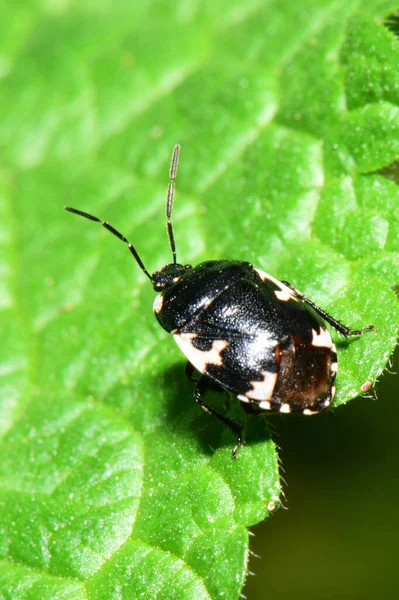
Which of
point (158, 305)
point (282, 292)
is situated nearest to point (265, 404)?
point (282, 292)

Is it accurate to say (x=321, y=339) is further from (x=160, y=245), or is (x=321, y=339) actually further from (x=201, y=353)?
(x=160, y=245)

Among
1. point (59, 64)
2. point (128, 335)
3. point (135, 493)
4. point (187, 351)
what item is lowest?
point (135, 493)

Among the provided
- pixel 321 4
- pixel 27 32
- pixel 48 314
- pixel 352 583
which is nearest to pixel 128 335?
pixel 48 314

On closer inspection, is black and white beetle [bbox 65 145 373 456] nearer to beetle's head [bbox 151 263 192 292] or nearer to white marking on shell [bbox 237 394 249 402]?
white marking on shell [bbox 237 394 249 402]

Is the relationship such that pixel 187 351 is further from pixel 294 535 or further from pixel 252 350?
pixel 294 535

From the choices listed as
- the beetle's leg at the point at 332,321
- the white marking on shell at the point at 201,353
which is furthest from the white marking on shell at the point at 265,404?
the beetle's leg at the point at 332,321

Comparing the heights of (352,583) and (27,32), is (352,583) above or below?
below

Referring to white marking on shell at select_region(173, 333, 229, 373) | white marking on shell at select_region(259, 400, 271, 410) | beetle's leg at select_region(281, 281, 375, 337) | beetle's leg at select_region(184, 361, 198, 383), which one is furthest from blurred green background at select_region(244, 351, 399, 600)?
white marking on shell at select_region(173, 333, 229, 373)
